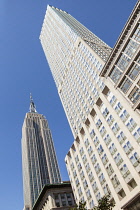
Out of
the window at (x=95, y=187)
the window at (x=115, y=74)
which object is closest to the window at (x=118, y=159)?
the window at (x=95, y=187)

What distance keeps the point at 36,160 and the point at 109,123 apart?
434 feet

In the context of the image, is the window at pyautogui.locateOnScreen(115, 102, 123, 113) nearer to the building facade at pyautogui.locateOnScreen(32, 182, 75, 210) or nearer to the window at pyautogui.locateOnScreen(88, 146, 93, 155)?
the window at pyautogui.locateOnScreen(88, 146, 93, 155)

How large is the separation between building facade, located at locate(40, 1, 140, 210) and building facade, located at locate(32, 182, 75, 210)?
9209 mm

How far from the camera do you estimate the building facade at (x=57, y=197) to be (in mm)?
66312

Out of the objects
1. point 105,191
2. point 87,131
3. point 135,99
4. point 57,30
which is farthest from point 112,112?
point 57,30

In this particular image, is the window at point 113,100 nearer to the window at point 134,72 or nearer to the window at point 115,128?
the window at point 115,128

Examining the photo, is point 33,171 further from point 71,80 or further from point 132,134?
point 132,134

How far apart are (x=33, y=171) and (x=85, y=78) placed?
114 metres

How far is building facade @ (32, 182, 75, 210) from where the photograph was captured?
66.3m

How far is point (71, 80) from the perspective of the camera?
80.8 metres

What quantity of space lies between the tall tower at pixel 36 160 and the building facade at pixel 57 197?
79.5 meters

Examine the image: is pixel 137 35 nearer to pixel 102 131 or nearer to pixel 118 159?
pixel 102 131

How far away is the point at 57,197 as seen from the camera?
6869 centimetres

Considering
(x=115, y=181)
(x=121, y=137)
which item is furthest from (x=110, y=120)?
(x=115, y=181)
